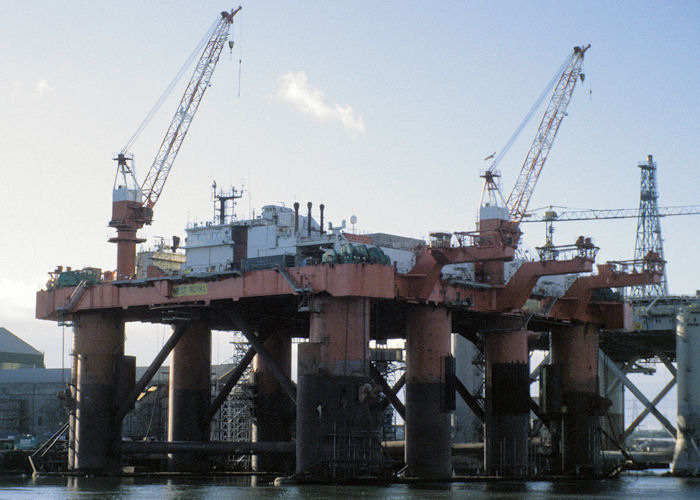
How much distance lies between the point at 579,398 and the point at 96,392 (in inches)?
1135

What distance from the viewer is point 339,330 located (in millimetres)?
57094

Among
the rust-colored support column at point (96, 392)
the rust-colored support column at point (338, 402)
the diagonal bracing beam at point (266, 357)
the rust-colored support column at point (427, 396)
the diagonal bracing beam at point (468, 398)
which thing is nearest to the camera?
the rust-colored support column at point (338, 402)

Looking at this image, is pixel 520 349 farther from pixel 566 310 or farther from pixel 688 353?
pixel 688 353

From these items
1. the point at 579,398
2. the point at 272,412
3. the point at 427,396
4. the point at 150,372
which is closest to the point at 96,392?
the point at 150,372

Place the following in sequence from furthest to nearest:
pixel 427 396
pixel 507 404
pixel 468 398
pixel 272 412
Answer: pixel 272 412 < pixel 468 398 < pixel 507 404 < pixel 427 396

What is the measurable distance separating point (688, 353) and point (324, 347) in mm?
30967

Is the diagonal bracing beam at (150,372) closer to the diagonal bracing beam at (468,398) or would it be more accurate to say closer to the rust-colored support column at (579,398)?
the diagonal bracing beam at (468,398)

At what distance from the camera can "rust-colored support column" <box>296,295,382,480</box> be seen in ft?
184

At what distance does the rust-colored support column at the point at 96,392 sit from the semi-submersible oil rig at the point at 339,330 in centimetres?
9

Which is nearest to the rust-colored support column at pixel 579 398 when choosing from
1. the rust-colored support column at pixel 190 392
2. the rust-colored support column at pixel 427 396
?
the rust-colored support column at pixel 427 396

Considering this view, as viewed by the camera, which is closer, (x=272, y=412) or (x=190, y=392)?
(x=190, y=392)

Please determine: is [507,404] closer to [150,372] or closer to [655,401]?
[150,372]

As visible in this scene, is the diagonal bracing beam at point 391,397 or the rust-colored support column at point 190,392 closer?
the diagonal bracing beam at point 391,397

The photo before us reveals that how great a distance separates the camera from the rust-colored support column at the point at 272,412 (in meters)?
73.8
